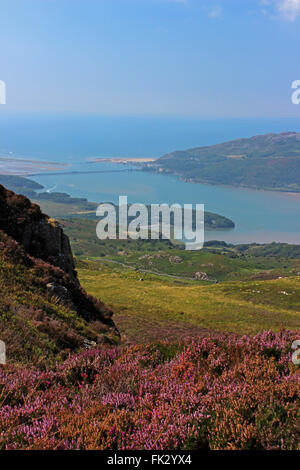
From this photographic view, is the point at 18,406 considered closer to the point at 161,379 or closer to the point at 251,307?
the point at 161,379

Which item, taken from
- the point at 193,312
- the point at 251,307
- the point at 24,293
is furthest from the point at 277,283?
the point at 24,293

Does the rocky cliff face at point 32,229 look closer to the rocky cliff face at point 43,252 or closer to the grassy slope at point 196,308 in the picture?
the rocky cliff face at point 43,252

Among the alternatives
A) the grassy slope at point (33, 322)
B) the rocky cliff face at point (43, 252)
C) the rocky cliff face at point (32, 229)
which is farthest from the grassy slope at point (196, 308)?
the grassy slope at point (33, 322)

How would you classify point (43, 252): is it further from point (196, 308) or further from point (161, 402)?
point (196, 308)

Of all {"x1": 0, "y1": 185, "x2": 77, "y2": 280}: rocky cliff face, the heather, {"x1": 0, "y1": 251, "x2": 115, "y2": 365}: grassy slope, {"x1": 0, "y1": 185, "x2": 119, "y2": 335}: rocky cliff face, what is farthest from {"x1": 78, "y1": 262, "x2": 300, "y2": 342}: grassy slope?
the heather

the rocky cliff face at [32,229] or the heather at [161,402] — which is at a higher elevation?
the rocky cliff face at [32,229]
